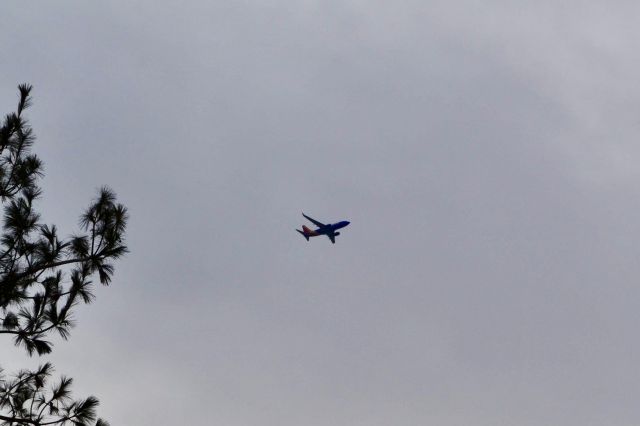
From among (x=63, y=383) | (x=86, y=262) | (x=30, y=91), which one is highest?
(x=30, y=91)

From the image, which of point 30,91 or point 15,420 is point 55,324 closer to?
point 15,420

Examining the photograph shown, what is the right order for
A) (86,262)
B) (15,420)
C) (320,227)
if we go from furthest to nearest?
1. (320,227)
2. (86,262)
3. (15,420)

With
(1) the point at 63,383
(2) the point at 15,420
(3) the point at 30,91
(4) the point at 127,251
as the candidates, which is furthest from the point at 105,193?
(2) the point at 15,420

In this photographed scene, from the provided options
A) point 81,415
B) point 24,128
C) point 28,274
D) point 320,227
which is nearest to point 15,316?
point 28,274

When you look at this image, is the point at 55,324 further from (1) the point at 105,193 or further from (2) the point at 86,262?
Answer: (1) the point at 105,193

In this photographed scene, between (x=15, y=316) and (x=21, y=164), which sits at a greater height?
(x=21, y=164)

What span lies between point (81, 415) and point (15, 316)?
2491 mm

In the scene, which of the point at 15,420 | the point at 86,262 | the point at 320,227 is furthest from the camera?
the point at 320,227

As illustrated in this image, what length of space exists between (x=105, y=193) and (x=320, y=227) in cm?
5683

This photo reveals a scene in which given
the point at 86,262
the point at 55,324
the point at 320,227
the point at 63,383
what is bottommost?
the point at 63,383

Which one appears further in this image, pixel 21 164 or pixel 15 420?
pixel 21 164

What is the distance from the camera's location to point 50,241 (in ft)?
59.8

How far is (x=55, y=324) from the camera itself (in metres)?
17.5

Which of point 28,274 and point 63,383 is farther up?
point 28,274
